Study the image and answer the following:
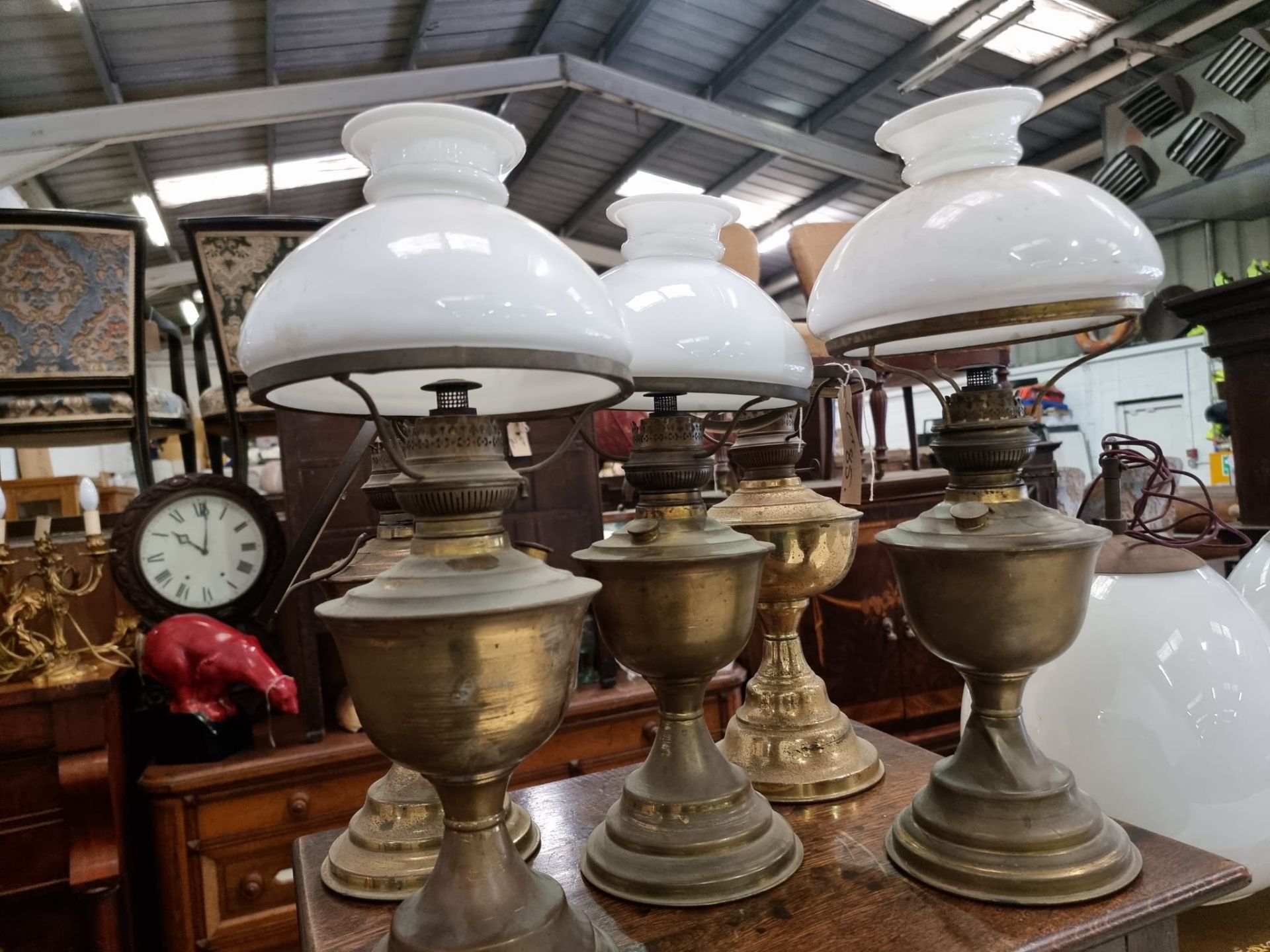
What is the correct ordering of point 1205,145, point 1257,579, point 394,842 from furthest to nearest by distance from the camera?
point 1205,145, point 1257,579, point 394,842

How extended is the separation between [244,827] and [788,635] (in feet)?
4.00

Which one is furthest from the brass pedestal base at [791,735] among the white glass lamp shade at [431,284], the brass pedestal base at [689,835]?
the white glass lamp shade at [431,284]

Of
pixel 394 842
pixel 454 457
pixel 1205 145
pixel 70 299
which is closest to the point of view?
pixel 454 457

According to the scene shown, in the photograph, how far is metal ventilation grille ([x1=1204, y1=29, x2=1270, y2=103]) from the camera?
11.9ft

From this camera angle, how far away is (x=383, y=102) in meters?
4.01

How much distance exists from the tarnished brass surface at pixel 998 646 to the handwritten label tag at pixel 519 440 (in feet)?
3.78

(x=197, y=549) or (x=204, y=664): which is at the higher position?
(x=197, y=549)

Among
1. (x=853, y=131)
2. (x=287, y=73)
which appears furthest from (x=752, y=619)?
(x=853, y=131)

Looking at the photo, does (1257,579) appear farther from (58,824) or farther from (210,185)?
(210,185)

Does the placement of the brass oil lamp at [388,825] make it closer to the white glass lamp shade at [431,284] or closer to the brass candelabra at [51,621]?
the white glass lamp shade at [431,284]

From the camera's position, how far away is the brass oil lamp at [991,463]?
681 millimetres

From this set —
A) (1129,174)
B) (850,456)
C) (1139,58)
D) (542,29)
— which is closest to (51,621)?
(850,456)

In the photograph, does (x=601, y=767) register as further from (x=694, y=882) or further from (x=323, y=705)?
(x=694, y=882)

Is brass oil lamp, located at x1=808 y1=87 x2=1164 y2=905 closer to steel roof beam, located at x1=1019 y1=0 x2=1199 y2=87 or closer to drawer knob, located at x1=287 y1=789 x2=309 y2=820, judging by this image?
drawer knob, located at x1=287 y1=789 x2=309 y2=820
